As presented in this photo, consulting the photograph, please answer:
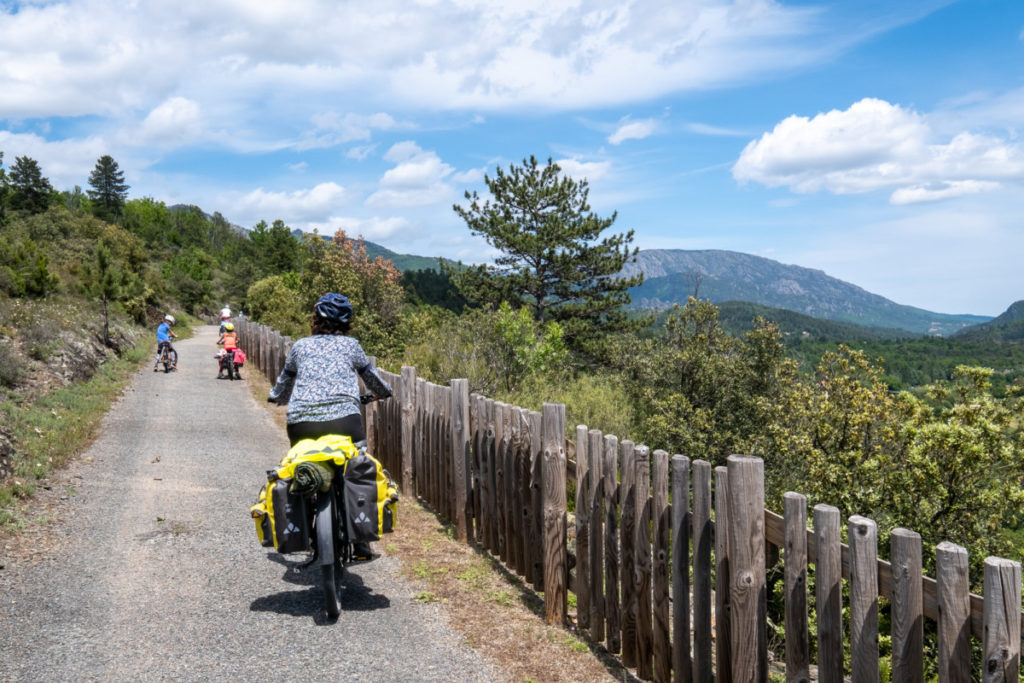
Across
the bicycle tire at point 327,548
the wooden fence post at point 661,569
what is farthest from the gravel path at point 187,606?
the wooden fence post at point 661,569

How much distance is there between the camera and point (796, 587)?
9.73 feet

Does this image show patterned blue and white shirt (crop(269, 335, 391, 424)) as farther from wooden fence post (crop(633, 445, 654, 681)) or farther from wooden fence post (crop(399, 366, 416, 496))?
wooden fence post (crop(399, 366, 416, 496))

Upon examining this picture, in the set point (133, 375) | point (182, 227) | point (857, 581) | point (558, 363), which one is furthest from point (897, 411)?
point (182, 227)

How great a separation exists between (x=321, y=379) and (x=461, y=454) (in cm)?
185

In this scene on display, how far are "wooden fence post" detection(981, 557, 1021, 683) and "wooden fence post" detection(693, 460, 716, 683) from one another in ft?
4.07

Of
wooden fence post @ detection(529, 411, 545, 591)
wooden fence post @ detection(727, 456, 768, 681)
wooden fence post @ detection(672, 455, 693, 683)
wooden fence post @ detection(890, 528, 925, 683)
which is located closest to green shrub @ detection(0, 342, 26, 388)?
wooden fence post @ detection(529, 411, 545, 591)

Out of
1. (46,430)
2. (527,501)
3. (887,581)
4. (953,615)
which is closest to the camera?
(953,615)

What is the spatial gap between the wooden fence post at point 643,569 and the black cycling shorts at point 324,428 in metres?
2.00

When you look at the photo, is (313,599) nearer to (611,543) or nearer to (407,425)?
(611,543)

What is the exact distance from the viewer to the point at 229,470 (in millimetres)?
9414

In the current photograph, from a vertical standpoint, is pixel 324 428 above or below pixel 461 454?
above

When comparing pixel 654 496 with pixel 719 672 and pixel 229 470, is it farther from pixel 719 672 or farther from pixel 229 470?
pixel 229 470

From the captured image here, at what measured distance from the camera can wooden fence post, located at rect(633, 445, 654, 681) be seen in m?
3.91

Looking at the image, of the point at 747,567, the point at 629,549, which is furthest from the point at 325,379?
the point at 747,567
